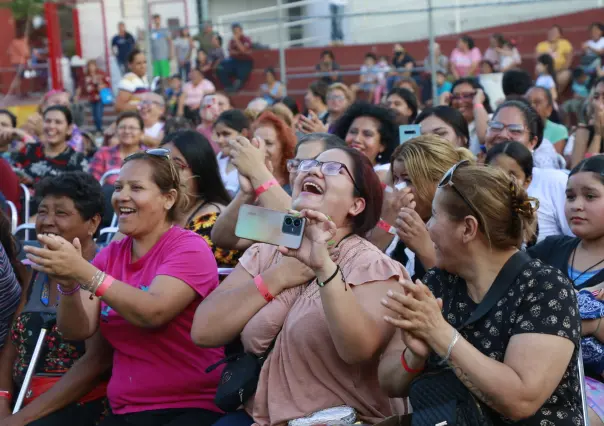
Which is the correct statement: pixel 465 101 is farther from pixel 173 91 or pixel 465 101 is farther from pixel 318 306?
pixel 173 91

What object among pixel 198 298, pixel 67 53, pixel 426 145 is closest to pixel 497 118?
pixel 426 145

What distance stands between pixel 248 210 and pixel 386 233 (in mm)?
1274

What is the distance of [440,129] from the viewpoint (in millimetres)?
5617

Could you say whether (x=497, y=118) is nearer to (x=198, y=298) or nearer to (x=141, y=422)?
(x=198, y=298)

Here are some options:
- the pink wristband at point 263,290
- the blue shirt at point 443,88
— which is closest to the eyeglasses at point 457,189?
the pink wristband at point 263,290

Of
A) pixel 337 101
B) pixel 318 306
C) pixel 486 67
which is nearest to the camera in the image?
pixel 318 306

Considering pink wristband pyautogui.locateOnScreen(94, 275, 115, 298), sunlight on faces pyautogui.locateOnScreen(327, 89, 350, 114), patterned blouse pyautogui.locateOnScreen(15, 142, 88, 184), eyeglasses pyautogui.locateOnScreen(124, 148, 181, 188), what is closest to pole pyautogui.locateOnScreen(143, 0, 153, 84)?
patterned blouse pyautogui.locateOnScreen(15, 142, 88, 184)

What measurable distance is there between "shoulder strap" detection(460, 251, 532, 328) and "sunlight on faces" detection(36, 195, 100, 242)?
2.40m

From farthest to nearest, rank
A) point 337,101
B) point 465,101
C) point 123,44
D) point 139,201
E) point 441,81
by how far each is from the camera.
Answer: point 123,44 → point 441,81 → point 337,101 → point 465,101 → point 139,201

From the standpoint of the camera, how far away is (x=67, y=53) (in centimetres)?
2028

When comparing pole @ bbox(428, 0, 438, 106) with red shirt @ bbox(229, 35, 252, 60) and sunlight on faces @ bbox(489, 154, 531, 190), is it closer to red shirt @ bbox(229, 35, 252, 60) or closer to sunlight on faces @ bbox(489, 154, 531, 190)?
red shirt @ bbox(229, 35, 252, 60)

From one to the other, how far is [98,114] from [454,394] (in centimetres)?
1621

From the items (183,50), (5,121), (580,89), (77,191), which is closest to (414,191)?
(77,191)

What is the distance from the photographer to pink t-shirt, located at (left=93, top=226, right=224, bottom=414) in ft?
12.2
